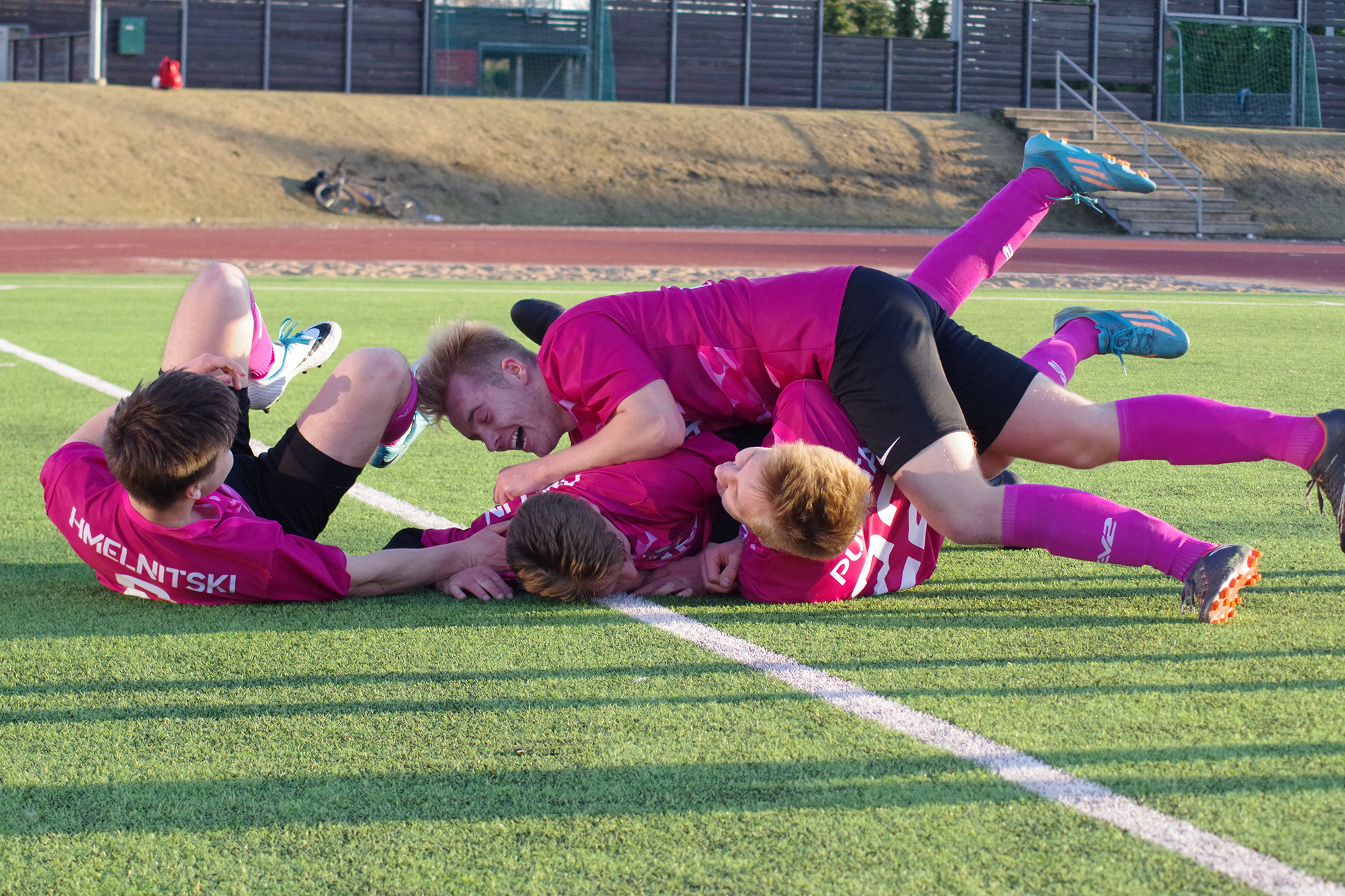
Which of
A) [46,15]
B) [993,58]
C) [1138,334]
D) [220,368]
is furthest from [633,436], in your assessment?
[46,15]

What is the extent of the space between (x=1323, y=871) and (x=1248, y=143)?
3494 cm

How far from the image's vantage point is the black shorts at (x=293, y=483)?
398 cm

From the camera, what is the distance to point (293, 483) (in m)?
4.01

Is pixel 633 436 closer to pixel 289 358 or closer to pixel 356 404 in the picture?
pixel 356 404

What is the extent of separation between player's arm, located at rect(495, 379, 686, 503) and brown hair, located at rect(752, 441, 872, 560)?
0.42 meters

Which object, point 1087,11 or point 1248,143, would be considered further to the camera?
point 1087,11

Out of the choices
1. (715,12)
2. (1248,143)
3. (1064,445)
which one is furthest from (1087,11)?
(1064,445)

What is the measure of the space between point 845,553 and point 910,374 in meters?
0.54

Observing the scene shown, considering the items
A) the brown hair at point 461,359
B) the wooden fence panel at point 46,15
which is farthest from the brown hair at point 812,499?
the wooden fence panel at point 46,15

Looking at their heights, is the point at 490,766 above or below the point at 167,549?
below

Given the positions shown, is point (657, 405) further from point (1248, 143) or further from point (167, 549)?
point (1248, 143)

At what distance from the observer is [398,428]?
420 cm

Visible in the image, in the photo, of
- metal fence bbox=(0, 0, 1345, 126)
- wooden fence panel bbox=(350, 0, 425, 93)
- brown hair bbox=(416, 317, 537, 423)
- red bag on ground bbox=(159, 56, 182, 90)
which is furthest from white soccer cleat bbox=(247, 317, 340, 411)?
wooden fence panel bbox=(350, 0, 425, 93)

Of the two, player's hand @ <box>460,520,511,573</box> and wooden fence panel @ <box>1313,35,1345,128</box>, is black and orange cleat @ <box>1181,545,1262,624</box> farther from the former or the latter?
wooden fence panel @ <box>1313,35,1345,128</box>
